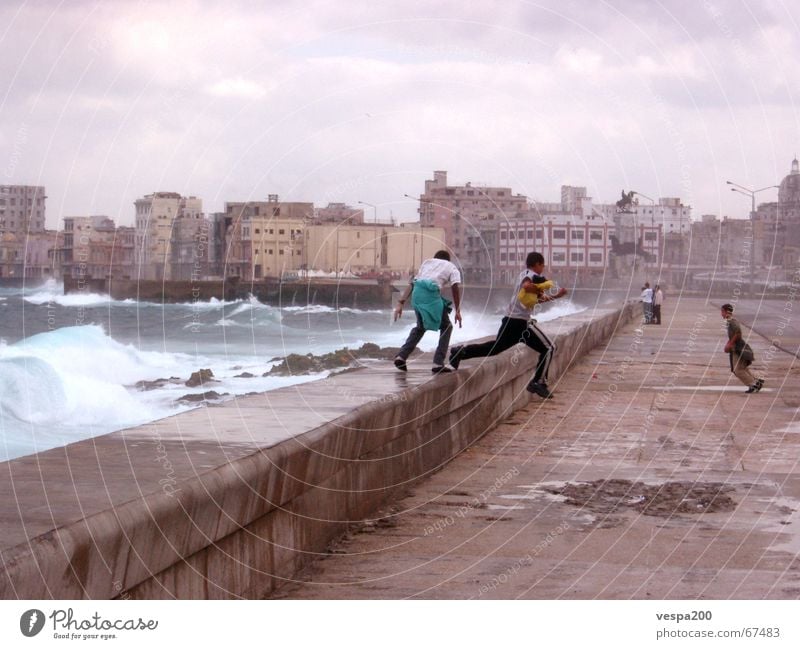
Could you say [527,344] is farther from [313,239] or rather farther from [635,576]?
[635,576]

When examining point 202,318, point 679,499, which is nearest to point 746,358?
point 679,499

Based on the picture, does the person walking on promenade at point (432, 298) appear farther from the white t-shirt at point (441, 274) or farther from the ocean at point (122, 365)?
the ocean at point (122, 365)

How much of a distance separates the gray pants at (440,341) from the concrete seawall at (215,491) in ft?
5.22

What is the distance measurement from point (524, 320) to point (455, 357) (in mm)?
2015

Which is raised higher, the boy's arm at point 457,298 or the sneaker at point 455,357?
the boy's arm at point 457,298

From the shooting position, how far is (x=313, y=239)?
18625 millimetres

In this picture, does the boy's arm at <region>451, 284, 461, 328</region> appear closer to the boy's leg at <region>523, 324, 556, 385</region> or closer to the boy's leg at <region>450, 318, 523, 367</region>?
the boy's leg at <region>450, 318, 523, 367</region>

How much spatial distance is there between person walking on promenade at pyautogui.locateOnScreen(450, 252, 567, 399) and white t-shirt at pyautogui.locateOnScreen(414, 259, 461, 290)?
0.93 metres

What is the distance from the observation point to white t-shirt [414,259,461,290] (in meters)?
12.3

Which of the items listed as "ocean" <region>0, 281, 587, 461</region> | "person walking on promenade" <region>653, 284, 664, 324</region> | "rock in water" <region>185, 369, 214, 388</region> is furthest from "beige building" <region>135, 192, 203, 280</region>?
"person walking on promenade" <region>653, 284, 664, 324</region>

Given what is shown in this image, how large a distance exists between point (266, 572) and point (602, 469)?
187 inches

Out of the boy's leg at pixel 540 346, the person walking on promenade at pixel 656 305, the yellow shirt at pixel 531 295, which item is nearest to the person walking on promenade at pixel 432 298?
the yellow shirt at pixel 531 295

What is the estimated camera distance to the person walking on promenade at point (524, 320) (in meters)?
13.4

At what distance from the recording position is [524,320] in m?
14.2
